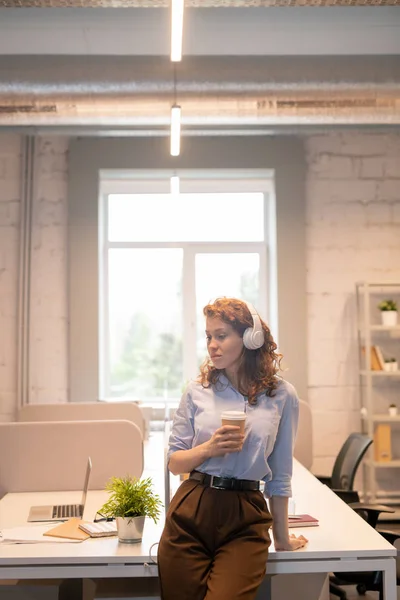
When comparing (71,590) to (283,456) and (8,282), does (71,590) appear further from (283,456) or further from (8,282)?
(8,282)

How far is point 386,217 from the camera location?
22.2ft

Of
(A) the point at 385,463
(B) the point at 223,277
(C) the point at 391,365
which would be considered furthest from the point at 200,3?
(A) the point at 385,463

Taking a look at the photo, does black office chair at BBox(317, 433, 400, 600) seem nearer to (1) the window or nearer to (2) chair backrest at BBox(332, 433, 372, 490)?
(2) chair backrest at BBox(332, 433, 372, 490)

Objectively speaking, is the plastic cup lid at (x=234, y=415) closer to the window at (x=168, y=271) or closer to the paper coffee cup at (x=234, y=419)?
the paper coffee cup at (x=234, y=419)

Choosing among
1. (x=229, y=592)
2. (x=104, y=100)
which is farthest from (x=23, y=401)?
(x=229, y=592)

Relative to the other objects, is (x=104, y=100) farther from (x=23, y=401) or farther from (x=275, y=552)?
(x=275, y=552)

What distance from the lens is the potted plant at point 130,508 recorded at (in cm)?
268

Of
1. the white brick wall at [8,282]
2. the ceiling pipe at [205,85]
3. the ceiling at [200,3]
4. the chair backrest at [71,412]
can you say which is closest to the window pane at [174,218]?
the white brick wall at [8,282]

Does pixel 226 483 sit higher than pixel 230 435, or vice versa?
pixel 230 435

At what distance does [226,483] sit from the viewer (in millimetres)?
2398

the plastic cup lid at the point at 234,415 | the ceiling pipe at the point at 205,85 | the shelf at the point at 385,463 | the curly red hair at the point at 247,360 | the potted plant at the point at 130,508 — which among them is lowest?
the shelf at the point at 385,463

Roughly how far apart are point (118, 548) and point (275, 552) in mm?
518

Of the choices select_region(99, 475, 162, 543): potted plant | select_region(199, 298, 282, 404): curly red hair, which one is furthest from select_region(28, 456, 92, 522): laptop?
select_region(199, 298, 282, 404): curly red hair

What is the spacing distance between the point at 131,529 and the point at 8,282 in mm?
4359
